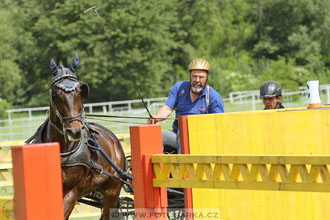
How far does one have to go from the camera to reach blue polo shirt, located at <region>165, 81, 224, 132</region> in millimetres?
7555

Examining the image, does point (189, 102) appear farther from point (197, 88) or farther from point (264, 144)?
point (264, 144)

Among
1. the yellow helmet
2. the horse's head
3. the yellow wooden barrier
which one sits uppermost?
the yellow helmet

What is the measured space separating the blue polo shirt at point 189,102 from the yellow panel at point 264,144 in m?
1.07

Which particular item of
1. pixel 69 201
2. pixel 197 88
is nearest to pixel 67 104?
pixel 69 201

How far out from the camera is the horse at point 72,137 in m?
6.34

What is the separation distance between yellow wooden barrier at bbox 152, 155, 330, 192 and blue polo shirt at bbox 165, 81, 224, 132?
282 centimetres

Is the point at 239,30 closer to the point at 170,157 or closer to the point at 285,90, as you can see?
the point at 285,90

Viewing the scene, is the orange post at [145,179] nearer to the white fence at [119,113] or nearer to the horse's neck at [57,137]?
the horse's neck at [57,137]

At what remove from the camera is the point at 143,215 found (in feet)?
15.9

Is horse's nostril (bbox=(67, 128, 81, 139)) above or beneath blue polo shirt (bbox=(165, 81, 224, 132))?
beneath

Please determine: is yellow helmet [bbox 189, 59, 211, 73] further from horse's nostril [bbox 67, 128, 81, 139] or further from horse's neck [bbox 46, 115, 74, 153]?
horse's nostril [bbox 67, 128, 81, 139]

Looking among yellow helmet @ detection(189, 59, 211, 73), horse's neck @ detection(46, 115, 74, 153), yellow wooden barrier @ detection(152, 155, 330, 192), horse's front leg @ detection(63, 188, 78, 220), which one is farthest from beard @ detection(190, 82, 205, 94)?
yellow wooden barrier @ detection(152, 155, 330, 192)

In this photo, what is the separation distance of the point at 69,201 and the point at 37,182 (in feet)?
9.55

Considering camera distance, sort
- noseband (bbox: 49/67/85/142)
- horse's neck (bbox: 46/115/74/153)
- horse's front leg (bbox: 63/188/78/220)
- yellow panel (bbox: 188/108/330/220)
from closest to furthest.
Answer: yellow panel (bbox: 188/108/330/220) < noseband (bbox: 49/67/85/142) < horse's front leg (bbox: 63/188/78/220) < horse's neck (bbox: 46/115/74/153)
